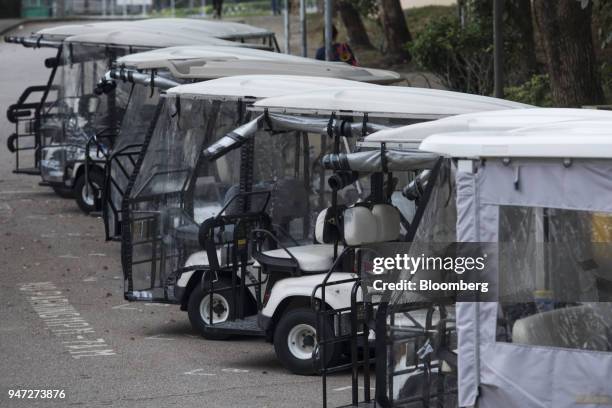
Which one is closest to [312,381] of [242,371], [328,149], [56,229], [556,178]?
[242,371]

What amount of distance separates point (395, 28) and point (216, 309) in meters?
18.7

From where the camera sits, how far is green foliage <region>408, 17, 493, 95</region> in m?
20.2

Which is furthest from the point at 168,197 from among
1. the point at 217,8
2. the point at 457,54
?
the point at 217,8

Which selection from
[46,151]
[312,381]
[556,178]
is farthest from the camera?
[46,151]

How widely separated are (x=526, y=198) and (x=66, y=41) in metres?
11.9

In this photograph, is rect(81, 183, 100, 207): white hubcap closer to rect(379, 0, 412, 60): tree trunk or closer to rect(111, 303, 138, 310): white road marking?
rect(111, 303, 138, 310): white road marking

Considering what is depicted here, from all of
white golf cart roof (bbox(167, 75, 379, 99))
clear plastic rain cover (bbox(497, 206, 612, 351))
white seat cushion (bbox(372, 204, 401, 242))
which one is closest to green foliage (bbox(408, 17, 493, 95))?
white golf cart roof (bbox(167, 75, 379, 99))

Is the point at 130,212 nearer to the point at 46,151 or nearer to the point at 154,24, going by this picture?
the point at 46,151

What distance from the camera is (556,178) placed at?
608cm

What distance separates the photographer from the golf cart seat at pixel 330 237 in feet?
28.4

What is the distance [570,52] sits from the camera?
14805mm

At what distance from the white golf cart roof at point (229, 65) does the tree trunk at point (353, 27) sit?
16.3m

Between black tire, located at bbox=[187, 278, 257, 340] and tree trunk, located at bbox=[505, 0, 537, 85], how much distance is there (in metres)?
10.6

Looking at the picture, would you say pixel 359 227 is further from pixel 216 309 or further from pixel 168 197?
pixel 168 197
